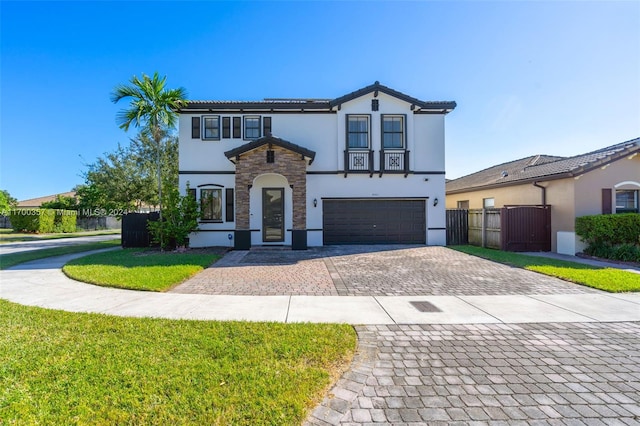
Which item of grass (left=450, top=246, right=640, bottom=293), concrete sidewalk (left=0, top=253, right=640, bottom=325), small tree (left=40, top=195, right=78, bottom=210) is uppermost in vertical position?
small tree (left=40, top=195, right=78, bottom=210)

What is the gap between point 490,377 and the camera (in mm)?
3246

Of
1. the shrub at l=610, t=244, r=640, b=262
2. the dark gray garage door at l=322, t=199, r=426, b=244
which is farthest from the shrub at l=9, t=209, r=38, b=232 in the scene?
the shrub at l=610, t=244, r=640, b=262

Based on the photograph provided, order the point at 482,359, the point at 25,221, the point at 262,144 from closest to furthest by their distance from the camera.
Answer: the point at 482,359, the point at 262,144, the point at 25,221

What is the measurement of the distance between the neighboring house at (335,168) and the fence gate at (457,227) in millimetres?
874

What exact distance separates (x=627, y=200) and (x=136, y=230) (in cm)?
2273

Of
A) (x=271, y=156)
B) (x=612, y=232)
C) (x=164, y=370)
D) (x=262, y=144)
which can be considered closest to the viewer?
(x=164, y=370)

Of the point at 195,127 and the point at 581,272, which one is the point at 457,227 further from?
the point at 195,127

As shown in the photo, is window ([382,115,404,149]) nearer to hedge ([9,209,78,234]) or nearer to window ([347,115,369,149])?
window ([347,115,369,149])

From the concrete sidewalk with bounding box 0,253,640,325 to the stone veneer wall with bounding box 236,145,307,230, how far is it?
22.6 ft

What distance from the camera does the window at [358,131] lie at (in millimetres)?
14727

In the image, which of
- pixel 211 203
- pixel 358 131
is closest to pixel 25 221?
pixel 211 203

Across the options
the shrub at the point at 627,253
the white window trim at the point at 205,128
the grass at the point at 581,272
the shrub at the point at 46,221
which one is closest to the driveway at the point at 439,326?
the grass at the point at 581,272

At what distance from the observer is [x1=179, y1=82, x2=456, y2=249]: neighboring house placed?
564 inches

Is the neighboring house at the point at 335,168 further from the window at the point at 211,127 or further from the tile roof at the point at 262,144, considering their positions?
the tile roof at the point at 262,144
